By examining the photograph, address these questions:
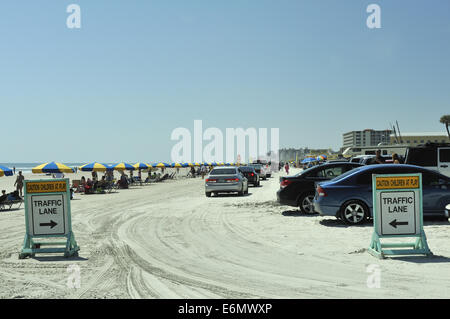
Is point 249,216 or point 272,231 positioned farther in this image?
point 249,216

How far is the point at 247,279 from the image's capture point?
5.88 metres

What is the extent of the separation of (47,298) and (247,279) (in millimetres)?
2555

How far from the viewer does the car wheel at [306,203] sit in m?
13.5

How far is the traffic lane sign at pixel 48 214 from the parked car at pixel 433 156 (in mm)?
14771

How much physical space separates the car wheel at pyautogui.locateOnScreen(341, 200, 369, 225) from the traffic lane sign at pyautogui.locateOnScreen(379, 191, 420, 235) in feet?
11.5

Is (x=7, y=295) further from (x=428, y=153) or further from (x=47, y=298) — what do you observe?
(x=428, y=153)

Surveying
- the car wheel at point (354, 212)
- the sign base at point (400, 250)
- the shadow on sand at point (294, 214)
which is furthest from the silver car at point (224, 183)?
the sign base at point (400, 250)

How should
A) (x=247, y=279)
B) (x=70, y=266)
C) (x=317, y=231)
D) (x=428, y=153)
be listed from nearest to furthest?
(x=247, y=279) → (x=70, y=266) → (x=317, y=231) → (x=428, y=153)

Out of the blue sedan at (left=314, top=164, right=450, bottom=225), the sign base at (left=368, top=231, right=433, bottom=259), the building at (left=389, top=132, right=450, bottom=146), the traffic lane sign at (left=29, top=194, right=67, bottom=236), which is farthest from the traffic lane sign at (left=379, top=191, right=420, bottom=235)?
the building at (left=389, top=132, right=450, bottom=146)

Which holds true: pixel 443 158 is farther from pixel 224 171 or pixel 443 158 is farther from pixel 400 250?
pixel 400 250

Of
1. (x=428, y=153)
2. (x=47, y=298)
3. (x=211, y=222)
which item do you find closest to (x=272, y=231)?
(x=211, y=222)

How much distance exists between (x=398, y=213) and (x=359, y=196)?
3502 millimetres

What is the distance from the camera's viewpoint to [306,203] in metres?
13.6
